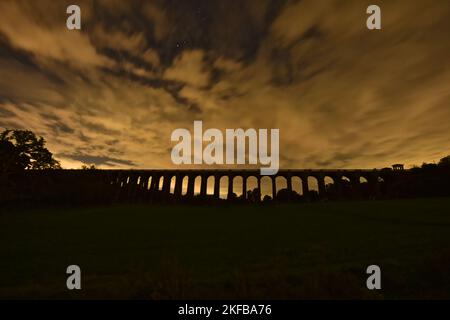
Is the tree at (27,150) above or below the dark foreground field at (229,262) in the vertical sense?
above

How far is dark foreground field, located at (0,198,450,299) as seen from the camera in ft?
26.4

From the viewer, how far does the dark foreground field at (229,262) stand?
26.4 feet

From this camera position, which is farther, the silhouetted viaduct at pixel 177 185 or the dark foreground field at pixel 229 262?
the silhouetted viaduct at pixel 177 185

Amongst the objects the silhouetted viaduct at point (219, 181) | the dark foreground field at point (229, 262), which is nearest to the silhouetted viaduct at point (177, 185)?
the silhouetted viaduct at point (219, 181)

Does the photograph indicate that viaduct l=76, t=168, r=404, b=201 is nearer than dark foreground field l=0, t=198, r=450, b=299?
No

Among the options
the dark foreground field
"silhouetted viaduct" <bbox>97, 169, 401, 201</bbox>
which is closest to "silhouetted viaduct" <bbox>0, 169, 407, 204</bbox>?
"silhouetted viaduct" <bbox>97, 169, 401, 201</bbox>

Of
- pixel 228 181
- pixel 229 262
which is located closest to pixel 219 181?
pixel 228 181

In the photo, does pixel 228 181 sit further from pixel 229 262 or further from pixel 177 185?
pixel 229 262

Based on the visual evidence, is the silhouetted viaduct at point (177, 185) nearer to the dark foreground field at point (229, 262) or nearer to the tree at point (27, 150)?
the tree at point (27, 150)

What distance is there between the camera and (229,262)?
11641mm

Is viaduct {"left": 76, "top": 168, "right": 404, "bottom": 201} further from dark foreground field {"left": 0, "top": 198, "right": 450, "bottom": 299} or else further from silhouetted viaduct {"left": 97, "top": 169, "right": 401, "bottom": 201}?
dark foreground field {"left": 0, "top": 198, "right": 450, "bottom": 299}

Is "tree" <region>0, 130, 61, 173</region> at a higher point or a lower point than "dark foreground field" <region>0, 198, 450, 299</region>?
higher

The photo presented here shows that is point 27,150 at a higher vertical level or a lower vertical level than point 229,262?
higher

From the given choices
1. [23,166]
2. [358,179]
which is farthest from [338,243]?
[358,179]
